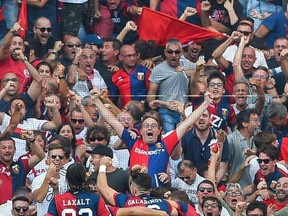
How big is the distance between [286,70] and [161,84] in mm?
1530

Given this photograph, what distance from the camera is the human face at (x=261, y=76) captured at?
65.6ft

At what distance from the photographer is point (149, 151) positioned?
17.9 metres

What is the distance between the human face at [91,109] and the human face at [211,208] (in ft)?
8.07

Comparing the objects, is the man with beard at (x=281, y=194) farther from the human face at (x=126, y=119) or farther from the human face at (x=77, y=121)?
the human face at (x=77, y=121)

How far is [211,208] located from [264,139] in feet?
6.26


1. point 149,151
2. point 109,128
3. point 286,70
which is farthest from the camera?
point 286,70

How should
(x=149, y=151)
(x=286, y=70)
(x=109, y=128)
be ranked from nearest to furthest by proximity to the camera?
(x=149, y=151)
(x=109, y=128)
(x=286, y=70)

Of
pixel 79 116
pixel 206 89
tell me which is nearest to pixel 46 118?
pixel 79 116

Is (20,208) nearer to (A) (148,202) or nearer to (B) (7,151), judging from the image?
(B) (7,151)

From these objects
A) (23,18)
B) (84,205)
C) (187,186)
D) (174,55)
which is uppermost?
(23,18)

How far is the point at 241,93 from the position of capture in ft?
64.1

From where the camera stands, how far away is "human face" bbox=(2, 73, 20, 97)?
1928 cm

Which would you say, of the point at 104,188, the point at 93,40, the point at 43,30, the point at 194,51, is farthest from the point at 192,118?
the point at 43,30

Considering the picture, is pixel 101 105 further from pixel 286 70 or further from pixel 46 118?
pixel 286 70
